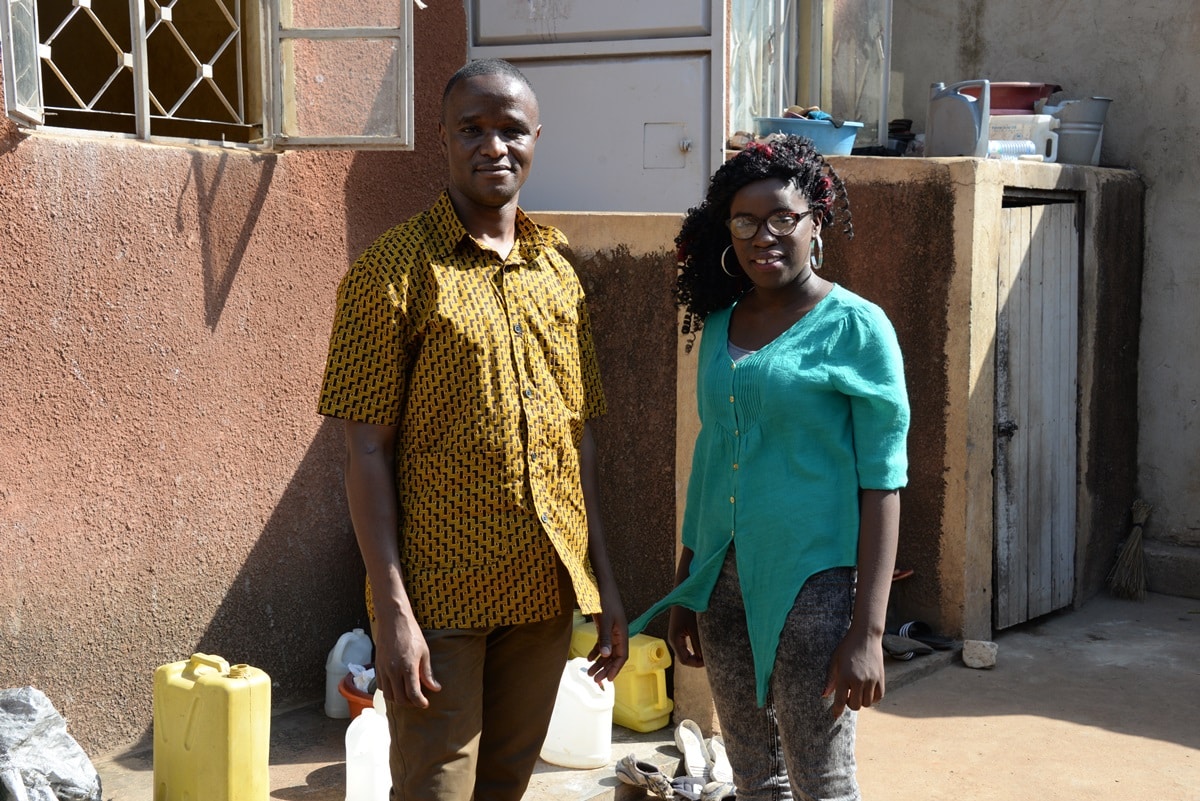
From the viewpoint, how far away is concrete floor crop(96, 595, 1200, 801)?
4.20m

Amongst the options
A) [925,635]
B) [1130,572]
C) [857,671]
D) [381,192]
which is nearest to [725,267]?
[857,671]

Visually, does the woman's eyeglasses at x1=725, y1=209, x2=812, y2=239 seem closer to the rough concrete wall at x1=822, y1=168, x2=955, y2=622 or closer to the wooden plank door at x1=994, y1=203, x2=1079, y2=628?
the rough concrete wall at x1=822, y1=168, x2=955, y2=622

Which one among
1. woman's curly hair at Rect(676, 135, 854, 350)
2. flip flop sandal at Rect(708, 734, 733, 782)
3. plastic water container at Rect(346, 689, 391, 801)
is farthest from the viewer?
flip flop sandal at Rect(708, 734, 733, 782)

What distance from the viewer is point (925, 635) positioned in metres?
5.87

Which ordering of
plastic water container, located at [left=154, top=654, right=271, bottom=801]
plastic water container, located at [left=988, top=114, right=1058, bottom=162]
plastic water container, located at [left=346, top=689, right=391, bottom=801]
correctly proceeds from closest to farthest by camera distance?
1. plastic water container, located at [left=154, top=654, right=271, bottom=801]
2. plastic water container, located at [left=346, top=689, right=391, bottom=801]
3. plastic water container, located at [left=988, top=114, right=1058, bottom=162]

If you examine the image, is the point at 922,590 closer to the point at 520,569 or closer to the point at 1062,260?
the point at 1062,260

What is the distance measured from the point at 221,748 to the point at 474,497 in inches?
63.1

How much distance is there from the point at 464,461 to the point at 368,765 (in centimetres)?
177

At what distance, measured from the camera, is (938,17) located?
7.85 m

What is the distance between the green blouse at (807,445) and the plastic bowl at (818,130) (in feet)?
10.7

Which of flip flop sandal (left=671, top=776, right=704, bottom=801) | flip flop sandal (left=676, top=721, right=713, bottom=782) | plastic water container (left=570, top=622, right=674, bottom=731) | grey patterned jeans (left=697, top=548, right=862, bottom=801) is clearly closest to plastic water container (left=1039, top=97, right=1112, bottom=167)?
plastic water container (left=570, top=622, right=674, bottom=731)

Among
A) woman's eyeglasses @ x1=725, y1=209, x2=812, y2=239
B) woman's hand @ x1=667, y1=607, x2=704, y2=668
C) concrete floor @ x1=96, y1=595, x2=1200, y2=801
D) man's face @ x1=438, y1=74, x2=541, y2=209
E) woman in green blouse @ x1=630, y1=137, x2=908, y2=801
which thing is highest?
man's face @ x1=438, y1=74, x2=541, y2=209

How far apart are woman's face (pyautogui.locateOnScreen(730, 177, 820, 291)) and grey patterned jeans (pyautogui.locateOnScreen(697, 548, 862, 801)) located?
1.87 feet

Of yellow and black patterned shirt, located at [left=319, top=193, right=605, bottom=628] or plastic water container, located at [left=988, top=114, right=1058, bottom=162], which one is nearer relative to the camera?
yellow and black patterned shirt, located at [left=319, top=193, right=605, bottom=628]
